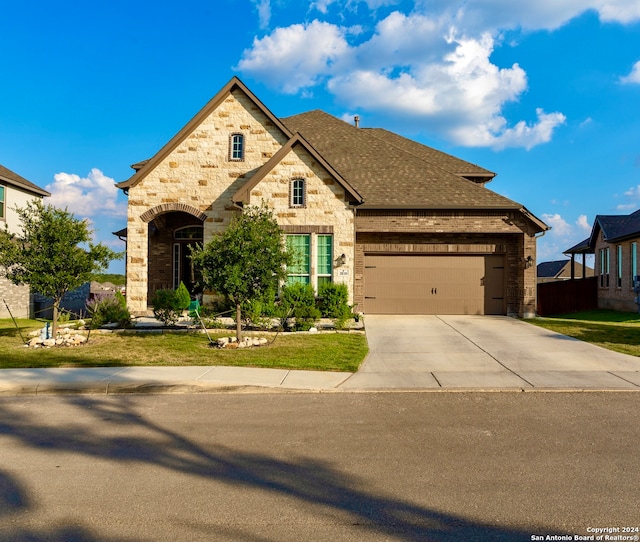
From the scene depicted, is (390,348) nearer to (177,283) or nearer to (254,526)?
(254,526)

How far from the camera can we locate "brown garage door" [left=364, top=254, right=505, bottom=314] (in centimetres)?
1945

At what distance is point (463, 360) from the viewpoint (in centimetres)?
1072

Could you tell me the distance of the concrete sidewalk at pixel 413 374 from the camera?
8.20 meters

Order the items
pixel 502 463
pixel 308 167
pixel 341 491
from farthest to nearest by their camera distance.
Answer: pixel 308 167 < pixel 502 463 < pixel 341 491

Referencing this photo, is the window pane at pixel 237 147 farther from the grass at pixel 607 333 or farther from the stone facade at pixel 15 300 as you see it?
the stone facade at pixel 15 300

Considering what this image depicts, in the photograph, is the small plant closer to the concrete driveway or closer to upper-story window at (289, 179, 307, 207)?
the concrete driveway

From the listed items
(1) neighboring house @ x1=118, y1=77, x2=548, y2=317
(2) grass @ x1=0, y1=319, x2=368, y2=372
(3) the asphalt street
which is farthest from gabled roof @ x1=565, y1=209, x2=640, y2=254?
(3) the asphalt street

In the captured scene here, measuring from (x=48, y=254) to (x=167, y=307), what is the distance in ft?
12.4

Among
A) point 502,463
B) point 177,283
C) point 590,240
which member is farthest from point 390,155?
point 502,463

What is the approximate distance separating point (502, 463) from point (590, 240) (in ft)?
93.7

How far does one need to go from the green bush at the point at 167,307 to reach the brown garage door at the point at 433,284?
763 centimetres

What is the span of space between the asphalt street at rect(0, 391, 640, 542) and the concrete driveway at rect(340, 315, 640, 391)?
106cm

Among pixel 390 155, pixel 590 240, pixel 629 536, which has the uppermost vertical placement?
pixel 390 155

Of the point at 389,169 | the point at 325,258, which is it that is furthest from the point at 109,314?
the point at 389,169
